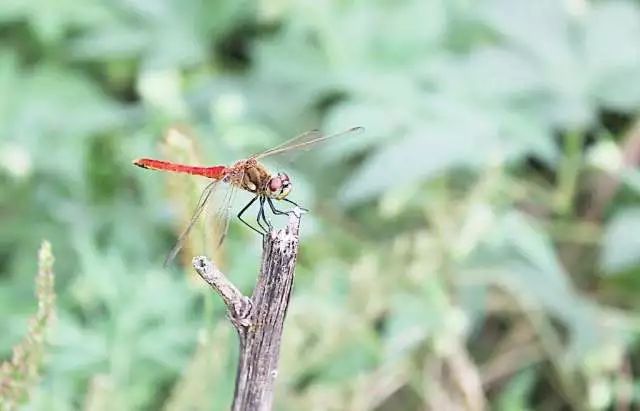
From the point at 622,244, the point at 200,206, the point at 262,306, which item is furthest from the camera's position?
the point at 622,244

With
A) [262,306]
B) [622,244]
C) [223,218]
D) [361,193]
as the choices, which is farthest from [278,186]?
[622,244]

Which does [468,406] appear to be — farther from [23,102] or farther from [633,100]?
[23,102]

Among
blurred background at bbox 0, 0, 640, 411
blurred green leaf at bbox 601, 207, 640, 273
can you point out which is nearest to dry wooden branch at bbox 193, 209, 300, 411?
blurred background at bbox 0, 0, 640, 411

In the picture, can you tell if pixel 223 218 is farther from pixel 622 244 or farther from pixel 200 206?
pixel 622 244

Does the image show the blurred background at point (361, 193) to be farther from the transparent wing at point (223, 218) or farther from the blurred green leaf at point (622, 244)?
the transparent wing at point (223, 218)

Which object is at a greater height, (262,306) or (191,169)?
(191,169)

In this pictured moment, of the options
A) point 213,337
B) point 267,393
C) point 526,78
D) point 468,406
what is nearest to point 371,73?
point 526,78

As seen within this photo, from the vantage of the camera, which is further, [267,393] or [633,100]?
[633,100]
